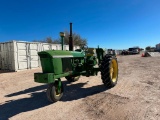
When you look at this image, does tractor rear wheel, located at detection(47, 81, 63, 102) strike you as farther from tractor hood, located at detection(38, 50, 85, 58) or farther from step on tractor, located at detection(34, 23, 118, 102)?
tractor hood, located at detection(38, 50, 85, 58)

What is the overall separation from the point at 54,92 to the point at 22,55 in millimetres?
10841

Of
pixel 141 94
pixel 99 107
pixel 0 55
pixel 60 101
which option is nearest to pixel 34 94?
pixel 60 101

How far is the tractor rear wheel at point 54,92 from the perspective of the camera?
5465mm

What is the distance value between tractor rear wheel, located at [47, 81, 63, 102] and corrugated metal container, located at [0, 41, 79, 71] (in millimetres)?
10013

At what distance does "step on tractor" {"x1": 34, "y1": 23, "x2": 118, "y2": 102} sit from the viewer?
5.45m

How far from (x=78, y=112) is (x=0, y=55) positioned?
13866 millimetres

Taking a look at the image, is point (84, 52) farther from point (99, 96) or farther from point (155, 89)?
point (155, 89)

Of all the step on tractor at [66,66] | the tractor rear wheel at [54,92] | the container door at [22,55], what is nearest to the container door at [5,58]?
the container door at [22,55]

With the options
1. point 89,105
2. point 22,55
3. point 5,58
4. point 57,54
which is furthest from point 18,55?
point 89,105

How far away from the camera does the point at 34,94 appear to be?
687 cm

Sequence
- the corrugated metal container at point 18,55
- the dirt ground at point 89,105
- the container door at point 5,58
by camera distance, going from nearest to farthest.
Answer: the dirt ground at point 89,105
the corrugated metal container at point 18,55
the container door at point 5,58

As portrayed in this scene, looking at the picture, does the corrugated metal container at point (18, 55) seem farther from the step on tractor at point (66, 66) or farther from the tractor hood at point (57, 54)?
the tractor hood at point (57, 54)

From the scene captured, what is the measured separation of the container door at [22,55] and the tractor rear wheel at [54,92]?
1031 centimetres

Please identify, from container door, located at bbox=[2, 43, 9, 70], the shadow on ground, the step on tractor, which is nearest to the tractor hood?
the step on tractor
